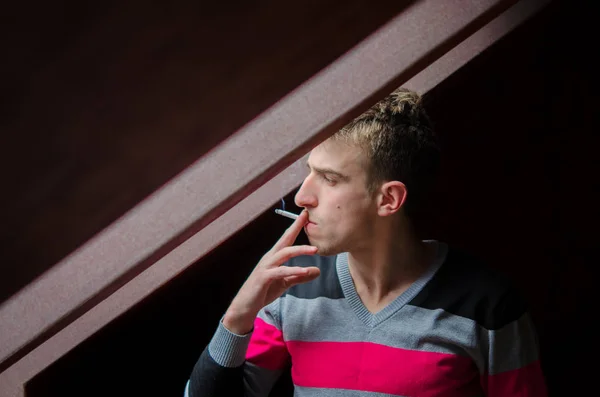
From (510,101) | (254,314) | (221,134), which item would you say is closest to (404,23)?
(221,134)

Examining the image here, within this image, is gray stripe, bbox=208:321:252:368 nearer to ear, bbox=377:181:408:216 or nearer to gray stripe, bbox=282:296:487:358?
gray stripe, bbox=282:296:487:358

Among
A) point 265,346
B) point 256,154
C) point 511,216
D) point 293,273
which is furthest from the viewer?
point 511,216

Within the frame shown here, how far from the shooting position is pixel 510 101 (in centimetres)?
140

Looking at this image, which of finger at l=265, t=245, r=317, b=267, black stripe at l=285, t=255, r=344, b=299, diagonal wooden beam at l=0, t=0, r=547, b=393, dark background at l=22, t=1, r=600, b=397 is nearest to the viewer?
diagonal wooden beam at l=0, t=0, r=547, b=393

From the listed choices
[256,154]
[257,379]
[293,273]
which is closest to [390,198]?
[293,273]

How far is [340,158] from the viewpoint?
105cm

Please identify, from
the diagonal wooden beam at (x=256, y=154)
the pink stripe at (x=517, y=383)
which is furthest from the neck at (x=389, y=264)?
the diagonal wooden beam at (x=256, y=154)

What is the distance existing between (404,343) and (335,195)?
0.90 feet

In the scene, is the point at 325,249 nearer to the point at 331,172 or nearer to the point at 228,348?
the point at 331,172

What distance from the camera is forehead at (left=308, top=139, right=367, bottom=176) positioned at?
104 cm

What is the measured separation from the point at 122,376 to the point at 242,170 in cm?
100

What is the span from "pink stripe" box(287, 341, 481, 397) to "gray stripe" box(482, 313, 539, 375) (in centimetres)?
4

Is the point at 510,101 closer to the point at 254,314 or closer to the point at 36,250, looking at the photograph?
the point at 254,314

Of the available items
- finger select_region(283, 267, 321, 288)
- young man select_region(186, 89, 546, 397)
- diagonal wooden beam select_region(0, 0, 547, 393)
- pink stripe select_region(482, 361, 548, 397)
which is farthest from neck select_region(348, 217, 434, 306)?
diagonal wooden beam select_region(0, 0, 547, 393)
